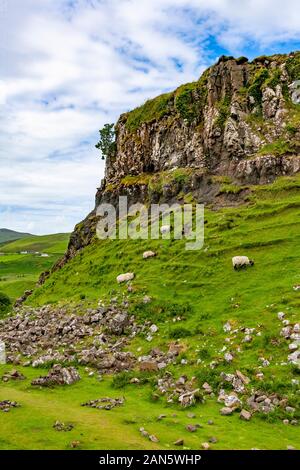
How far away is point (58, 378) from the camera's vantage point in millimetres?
31391

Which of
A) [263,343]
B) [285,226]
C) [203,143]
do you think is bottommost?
[263,343]

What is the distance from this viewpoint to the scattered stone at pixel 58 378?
31031 millimetres

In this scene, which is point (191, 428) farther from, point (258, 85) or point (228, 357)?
point (258, 85)

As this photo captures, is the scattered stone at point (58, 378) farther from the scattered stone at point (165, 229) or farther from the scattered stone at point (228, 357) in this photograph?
the scattered stone at point (165, 229)

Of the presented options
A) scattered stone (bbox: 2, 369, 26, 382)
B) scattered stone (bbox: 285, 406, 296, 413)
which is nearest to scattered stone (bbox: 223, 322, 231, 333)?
scattered stone (bbox: 285, 406, 296, 413)

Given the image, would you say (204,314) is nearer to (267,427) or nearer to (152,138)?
(267,427)

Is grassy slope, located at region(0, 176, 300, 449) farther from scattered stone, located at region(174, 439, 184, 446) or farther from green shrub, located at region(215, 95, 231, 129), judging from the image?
green shrub, located at region(215, 95, 231, 129)

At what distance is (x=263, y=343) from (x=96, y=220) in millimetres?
62174

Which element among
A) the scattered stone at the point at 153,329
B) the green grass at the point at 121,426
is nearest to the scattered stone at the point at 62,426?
the green grass at the point at 121,426

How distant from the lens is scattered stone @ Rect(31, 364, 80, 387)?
31.0 meters

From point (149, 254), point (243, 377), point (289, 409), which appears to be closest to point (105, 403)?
point (243, 377)

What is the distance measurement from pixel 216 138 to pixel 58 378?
5753 centimetres

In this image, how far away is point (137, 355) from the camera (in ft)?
119

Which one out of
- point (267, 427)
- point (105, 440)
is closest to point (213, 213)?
point (267, 427)
